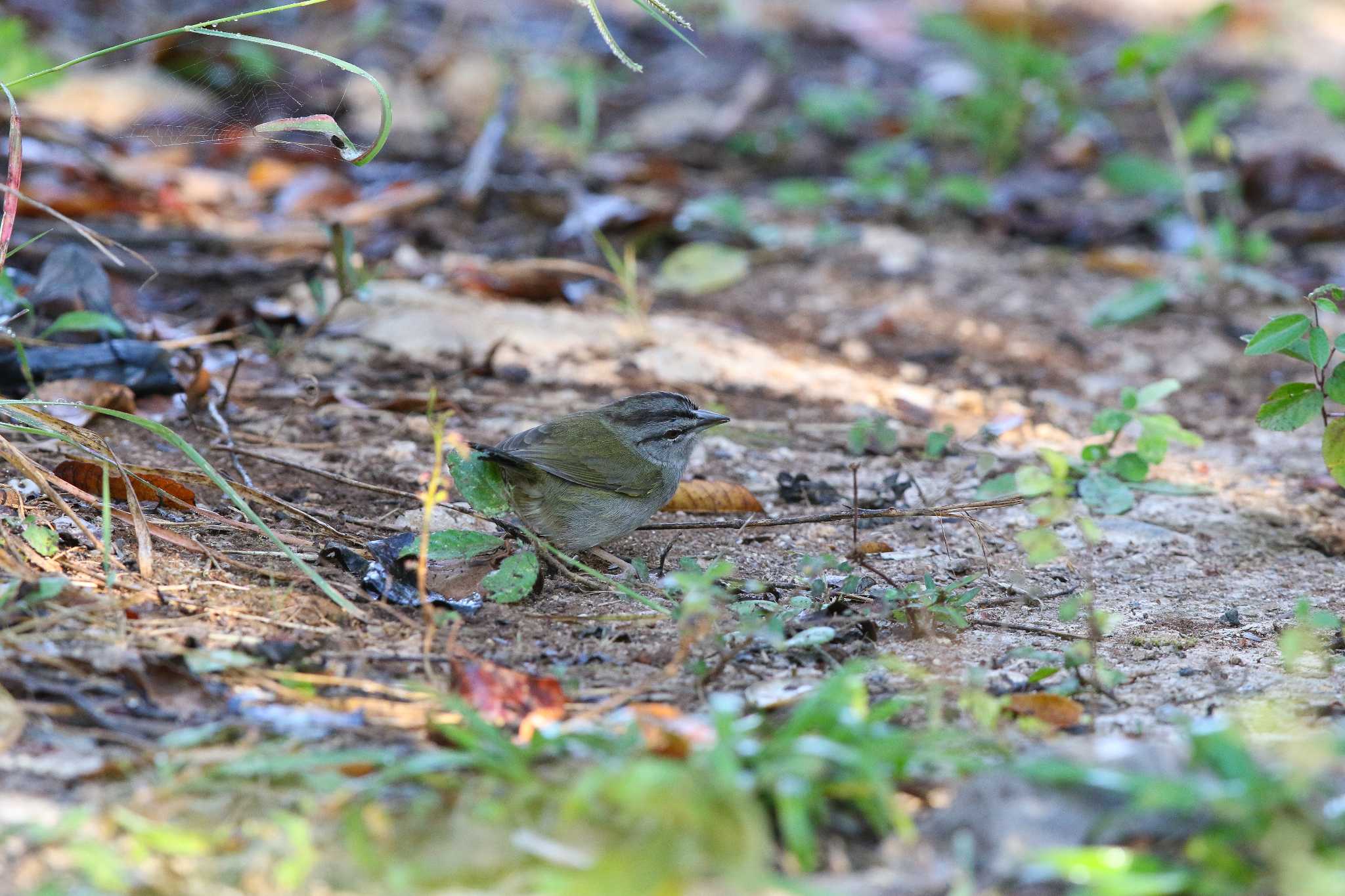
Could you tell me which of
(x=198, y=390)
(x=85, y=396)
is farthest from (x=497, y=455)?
(x=85, y=396)

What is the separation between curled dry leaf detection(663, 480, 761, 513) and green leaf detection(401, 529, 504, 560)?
115 centimetres

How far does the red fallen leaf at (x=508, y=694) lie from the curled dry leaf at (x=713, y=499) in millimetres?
1899

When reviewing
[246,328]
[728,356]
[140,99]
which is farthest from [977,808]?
[140,99]

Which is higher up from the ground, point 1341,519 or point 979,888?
point 979,888

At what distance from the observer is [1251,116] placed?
35.3 feet

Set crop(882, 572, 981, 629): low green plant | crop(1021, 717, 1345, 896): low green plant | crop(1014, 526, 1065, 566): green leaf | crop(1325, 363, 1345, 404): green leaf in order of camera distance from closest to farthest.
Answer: crop(1021, 717, 1345, 896): low green plant, crop(1014, 526, 1065, 566): green leaf, crop(882, 572, 981, 629): low green plant, crop(1325, 363, 1345, 404): green leaf

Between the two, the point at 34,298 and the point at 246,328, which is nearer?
the point at 34,298

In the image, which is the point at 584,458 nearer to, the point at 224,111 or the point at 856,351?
the point at 224,111

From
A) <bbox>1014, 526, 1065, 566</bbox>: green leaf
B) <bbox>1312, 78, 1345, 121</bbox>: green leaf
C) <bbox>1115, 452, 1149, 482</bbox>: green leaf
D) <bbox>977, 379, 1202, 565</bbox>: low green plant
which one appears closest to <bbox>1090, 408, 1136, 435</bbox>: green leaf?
<bbox>977, 379, 1202, 565</bbox>: low green plant

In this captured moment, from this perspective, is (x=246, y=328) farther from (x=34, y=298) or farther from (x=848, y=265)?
(x=848, y=265)

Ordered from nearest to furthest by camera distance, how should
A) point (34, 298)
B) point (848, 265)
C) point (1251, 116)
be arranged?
point (34, 298), point (848, 265), point (1251, 116)

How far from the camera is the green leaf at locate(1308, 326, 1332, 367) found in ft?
12.4

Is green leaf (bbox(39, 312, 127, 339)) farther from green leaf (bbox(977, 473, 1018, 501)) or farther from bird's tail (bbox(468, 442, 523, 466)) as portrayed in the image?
green leaf (bbox(977, 473, 1018, 501))

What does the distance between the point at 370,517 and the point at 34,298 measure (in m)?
2.03
